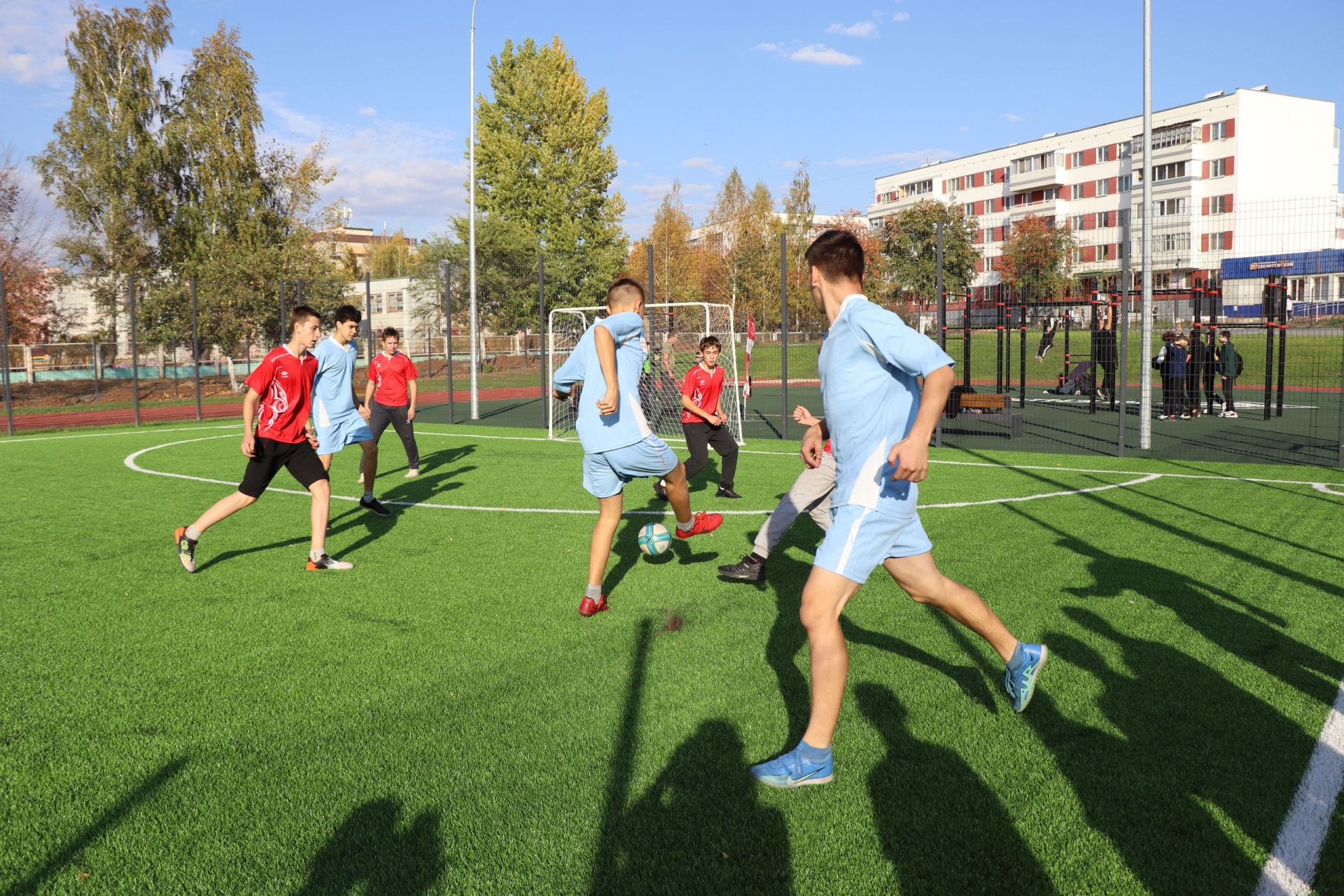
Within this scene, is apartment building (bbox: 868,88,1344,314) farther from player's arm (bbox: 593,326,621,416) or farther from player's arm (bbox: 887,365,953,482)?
player's arm (bbox: 887,365,953,482)

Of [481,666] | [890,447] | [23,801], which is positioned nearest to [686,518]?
[481,666]

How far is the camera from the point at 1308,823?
3.03m

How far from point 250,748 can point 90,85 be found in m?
41.9

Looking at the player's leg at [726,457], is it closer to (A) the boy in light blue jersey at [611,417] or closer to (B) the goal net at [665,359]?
(A) the boy in light blue jersey at [611,417]

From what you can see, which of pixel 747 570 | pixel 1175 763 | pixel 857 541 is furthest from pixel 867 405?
pixel 747 570

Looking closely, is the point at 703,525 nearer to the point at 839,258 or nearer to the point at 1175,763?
the point at 839,258

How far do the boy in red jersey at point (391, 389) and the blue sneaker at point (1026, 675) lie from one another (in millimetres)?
8899

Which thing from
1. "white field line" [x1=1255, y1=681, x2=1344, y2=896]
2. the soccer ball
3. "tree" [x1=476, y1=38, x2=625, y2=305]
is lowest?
"white field line" [x1=1255, y1=681, x2=1344, y2=896]

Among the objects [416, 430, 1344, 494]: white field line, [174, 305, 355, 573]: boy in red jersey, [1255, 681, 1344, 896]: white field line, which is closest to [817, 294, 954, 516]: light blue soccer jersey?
[1255, 681, 1344, 896]: white field line

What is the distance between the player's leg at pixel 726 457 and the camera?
9.84 meters

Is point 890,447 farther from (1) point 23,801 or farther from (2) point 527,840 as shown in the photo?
(1) point 23,801

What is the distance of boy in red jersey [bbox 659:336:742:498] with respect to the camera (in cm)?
962

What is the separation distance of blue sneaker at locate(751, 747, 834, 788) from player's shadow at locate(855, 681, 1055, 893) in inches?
7.0

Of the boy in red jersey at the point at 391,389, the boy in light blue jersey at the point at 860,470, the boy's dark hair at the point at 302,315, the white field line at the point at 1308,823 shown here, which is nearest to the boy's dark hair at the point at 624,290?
the boy in light blue jersey at the point at 860,470
